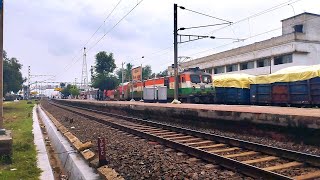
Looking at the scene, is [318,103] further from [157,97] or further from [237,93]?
[157,97]

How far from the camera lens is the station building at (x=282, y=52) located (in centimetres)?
3528

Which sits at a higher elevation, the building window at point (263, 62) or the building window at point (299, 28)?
the building window at point (299, 28)

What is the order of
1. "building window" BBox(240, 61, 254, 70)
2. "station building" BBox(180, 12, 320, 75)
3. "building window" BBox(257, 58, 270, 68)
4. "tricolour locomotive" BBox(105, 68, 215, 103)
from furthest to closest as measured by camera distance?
"building window" BBox(240, 61, 254, 70) → "building window" BBox(257, 58, 270, 68) → "station building" BBox(180, 12, 320, 75) → "tricolour locomotive" BBox(105, 68, 215, 103)

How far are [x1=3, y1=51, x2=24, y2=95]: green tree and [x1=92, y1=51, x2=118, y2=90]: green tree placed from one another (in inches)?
816

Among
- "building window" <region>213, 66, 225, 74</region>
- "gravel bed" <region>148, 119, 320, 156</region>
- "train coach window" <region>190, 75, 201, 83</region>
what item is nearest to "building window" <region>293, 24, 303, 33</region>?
"building window" <region>213, 66, 225, 74</region>

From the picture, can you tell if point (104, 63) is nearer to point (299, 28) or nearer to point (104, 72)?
point (104, 72)

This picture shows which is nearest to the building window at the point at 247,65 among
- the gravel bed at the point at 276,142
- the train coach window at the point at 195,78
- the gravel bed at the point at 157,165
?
the train coach window at the point at 195,78

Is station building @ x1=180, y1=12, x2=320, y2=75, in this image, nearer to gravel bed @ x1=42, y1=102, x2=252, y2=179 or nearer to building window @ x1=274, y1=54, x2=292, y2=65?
building window @ x1=274, y1=54, x2=292, y2=65

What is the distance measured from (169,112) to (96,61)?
186 ft

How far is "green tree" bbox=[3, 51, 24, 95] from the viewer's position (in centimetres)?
4359

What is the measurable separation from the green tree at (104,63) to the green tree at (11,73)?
23.1 meters

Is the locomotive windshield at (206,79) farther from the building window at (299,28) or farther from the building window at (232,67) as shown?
the building window at (299,28)

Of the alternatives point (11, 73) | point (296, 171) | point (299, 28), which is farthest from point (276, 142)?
point (11, 73)

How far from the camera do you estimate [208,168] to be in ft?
19.4
